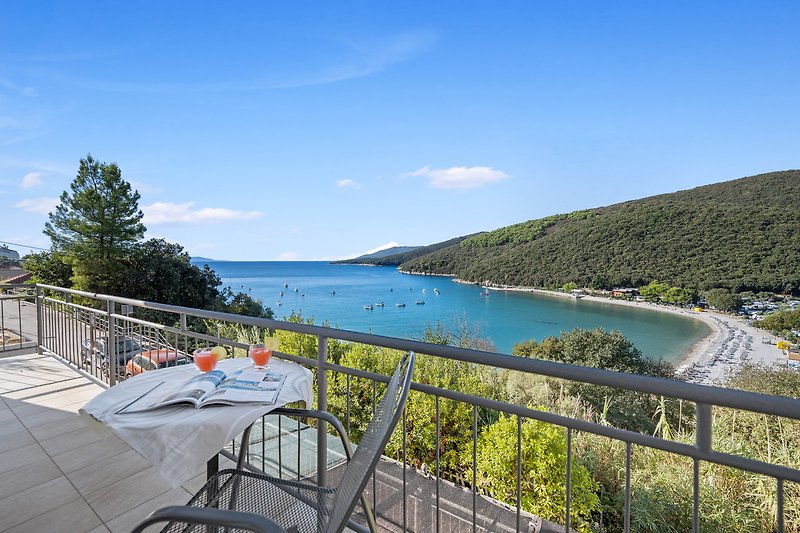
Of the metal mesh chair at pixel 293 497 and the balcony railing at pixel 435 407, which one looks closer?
the metal mesh chair at pixel 293 497

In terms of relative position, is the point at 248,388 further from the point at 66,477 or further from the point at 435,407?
the point at 66,477

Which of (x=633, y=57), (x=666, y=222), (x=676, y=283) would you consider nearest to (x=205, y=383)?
(x=633, y=57)

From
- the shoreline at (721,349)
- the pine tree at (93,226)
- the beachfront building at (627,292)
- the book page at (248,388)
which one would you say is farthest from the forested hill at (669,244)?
the book page at (248,388)

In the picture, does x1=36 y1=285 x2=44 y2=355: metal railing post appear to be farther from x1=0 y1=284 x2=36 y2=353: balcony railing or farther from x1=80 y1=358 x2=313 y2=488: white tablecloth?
x1=80 y1=358 x2=313 y2=488: white tablecloth

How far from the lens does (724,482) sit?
15.5 ft

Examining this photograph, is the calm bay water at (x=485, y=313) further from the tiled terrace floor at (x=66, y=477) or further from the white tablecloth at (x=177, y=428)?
the white tablecloth at (x=177, y=428)

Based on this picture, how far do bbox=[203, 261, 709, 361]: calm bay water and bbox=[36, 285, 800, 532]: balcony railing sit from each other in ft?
64.4

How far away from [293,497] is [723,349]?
34805 millimetres

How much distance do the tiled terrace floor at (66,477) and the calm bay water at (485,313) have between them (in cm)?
2067

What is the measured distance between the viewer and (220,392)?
143 cm

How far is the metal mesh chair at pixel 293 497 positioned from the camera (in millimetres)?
838

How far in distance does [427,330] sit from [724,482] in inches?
365

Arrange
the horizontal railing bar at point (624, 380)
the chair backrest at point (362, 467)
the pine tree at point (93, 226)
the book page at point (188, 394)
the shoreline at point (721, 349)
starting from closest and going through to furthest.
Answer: the chair backrest at point (362, 467), the horizontal railing bar at point (624, 380), the book page at point (188, 394), the pine tree at point (93, 226), the shoreline at point (721, 349)

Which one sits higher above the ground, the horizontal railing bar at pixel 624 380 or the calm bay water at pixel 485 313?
the horizontal railing bar at pixel 624 380
